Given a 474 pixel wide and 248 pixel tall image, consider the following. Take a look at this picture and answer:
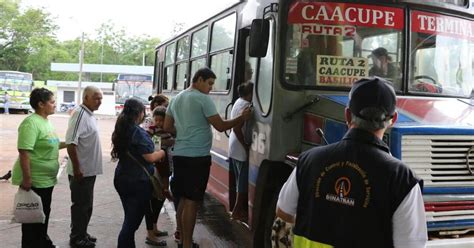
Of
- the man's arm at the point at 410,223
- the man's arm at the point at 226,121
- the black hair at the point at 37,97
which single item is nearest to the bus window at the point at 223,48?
the man's arm at the point at 226,121

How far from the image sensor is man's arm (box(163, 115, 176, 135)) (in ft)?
16.7

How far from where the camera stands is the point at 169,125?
5.12 metres

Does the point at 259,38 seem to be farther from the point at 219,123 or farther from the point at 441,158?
the point at 441,158

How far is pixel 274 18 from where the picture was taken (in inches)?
180

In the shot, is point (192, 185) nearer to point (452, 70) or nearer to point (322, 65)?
point (322, 65)

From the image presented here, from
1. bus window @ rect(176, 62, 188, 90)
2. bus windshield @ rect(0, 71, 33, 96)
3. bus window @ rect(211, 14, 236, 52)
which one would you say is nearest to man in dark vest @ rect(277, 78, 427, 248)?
bus window @ rect(211, 14, 236, 52)

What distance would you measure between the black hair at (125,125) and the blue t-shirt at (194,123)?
0.48 metres

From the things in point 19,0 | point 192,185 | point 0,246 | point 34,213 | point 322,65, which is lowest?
point 0,246

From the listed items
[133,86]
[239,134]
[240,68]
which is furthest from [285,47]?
[133,86]

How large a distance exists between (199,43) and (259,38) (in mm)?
3373

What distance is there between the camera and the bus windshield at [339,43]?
443cm

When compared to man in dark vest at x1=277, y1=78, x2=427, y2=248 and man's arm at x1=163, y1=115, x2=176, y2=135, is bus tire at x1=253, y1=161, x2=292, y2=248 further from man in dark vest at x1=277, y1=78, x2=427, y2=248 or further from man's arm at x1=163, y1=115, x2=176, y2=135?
man in dark vest at x1=277, y1=78, x2=427, y2=248

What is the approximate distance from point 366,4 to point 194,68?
13.0 ft

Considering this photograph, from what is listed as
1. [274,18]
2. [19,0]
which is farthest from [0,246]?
[19,0]
